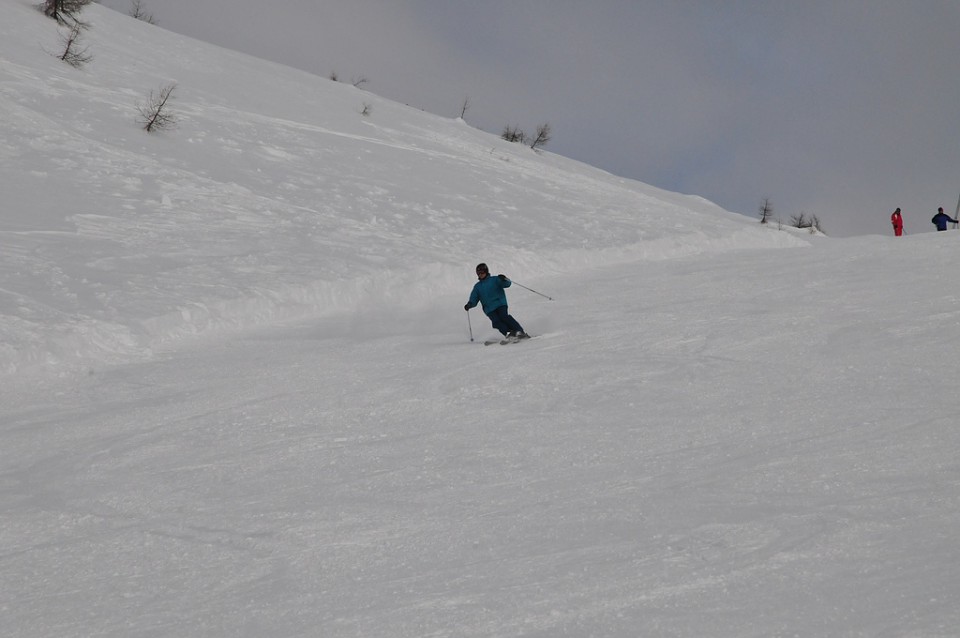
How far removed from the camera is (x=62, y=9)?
69.8 feet

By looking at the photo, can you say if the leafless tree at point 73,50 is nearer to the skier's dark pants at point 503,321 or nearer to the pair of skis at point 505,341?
the skier's dark pants at point 503,321

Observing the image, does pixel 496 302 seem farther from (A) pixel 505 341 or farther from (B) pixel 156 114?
(B) pixel 156 114

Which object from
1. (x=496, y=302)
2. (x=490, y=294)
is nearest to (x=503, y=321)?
(x=496, y=302)

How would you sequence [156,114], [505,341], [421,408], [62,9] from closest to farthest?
[421,408]
[505,341]
[156,114]
[62,9]

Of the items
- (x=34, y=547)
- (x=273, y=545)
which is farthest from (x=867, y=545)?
(x=34, y=547)

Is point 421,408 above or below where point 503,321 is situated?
below

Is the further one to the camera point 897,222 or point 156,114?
point 897,222

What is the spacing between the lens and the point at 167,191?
49.6ft

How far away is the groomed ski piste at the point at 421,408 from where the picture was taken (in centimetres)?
413

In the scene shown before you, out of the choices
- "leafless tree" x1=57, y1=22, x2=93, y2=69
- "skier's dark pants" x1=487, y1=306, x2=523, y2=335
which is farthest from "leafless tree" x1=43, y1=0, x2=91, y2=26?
"skier's dark pants" x1=487, y1=306, x2=523, y2=335

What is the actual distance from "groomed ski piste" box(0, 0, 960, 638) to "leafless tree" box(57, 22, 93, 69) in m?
0.85

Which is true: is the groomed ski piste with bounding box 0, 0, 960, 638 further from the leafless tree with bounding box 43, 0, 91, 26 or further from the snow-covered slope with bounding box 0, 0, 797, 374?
the leafless tree with bounding box 43, 0, 91, 26

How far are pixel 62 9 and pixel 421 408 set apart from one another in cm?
1892

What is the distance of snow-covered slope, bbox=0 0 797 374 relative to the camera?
11508 mm
